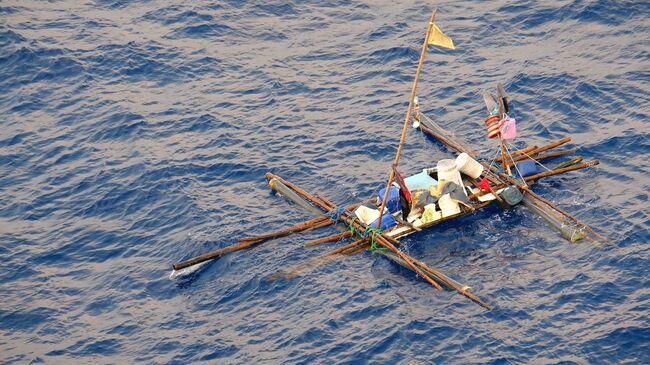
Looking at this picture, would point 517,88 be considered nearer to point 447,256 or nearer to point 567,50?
point 567,50

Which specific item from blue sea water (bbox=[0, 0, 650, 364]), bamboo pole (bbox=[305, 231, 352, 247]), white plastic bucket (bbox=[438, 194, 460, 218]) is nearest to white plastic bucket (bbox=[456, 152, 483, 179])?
white plastic bucket (bbox=[438, 194, 460, 218])

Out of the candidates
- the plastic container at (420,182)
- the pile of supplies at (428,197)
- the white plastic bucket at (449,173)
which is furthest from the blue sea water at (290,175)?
the plastic container at (420,182)

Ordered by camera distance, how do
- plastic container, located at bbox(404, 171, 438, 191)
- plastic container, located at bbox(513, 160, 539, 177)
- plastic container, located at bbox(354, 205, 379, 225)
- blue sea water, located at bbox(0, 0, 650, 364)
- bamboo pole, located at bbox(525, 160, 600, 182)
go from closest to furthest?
blue sea water, located at bbox(0, 0, 650, 364), plastic container, located at bbox(354, 205, 379, 225), plastic container, located at bbox(404, 171, 438, 191), bamboo pole, located at bbox(525, 160, 600, 182), plastic container, located at bbox(513, 160, 539, 177)

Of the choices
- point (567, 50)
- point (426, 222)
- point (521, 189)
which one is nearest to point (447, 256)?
point (426, 222)

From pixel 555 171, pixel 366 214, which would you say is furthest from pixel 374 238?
pixel 555 171

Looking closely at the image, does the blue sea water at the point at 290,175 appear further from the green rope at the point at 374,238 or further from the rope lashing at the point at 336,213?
the rope lashing at the point at 336,213

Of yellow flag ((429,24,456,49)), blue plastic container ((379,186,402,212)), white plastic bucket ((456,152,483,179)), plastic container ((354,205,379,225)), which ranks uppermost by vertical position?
yellow flag ((429,24,456,49))

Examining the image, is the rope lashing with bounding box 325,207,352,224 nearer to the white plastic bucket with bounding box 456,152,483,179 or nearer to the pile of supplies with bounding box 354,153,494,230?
the pile of supplies with bounding box 354,153,494,230

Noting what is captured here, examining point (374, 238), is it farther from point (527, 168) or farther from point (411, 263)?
point (527, 168)
